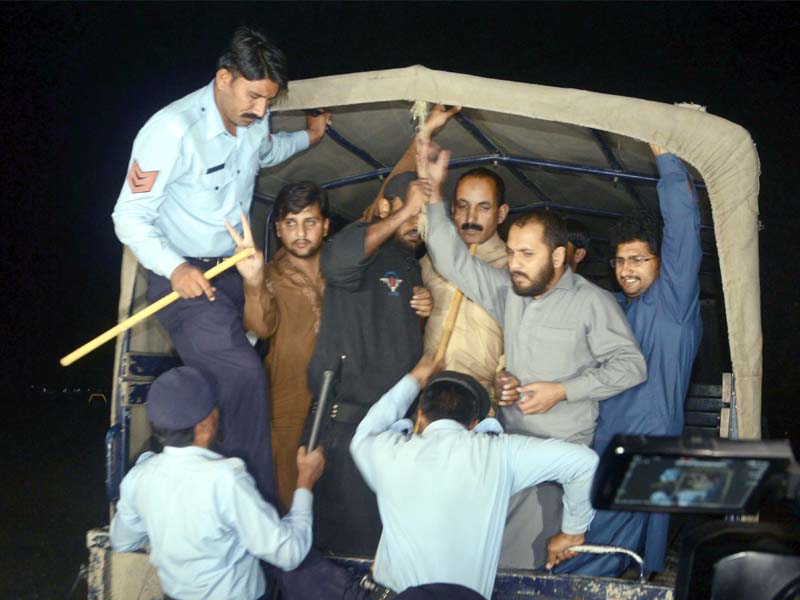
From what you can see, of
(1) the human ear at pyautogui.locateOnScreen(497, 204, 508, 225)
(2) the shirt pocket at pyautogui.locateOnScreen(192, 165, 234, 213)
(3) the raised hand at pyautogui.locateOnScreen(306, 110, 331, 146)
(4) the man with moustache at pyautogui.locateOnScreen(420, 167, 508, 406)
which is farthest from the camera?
(1) the human ear at pyautogui.locateOnScreen(497, 204, 508, 225)

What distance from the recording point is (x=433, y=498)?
2.76 metres

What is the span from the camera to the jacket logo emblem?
380cm

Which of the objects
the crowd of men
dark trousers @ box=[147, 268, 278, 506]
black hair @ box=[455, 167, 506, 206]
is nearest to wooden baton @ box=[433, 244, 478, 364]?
the crowd of men

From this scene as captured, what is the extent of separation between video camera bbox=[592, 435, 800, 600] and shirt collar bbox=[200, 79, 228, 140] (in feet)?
8.81

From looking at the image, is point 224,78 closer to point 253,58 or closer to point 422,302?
point 253,58

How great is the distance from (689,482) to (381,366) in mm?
2579

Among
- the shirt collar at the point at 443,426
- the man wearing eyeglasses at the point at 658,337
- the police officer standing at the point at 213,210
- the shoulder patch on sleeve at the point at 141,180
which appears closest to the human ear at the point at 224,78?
the police officer standing at the point at 213,210

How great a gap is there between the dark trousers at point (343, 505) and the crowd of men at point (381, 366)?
1 centimetres

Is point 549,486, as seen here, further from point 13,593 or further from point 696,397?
point 13,593

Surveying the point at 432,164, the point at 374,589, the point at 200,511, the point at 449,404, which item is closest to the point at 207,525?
the point at 200,511

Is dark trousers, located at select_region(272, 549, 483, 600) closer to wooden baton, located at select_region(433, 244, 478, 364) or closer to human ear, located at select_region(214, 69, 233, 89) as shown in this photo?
wooden baton, located at select_region(433, 244, 478, 364)

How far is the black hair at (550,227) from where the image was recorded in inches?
136

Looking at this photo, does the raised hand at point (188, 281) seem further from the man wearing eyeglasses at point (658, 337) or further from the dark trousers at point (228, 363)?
the man wearing eyeglasses at point (658, 337)

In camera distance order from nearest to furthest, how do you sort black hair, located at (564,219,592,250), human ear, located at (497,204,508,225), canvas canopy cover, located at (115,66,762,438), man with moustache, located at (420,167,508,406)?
canvas canopy cover, located at (115,66,762,438) < man with moustache, located at (420,167,508,406) < human ear, located at (497,204,508,225) < black hair, located at (564,219,592,250)
